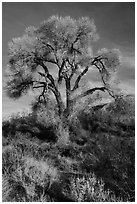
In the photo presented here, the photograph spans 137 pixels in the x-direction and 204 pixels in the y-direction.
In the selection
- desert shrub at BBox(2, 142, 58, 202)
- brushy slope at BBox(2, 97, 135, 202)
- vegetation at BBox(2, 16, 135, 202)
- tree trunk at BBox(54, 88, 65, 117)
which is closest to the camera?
brushy slope at BBox(2, 97, 135, 202)

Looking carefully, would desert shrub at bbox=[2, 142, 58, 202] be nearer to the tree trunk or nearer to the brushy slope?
the brushy slope

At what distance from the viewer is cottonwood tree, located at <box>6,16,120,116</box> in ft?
62.5

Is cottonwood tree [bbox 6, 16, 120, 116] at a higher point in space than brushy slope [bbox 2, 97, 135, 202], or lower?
higher

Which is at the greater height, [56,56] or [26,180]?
[56,56]

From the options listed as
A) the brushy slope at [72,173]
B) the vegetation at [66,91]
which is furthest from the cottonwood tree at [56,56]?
the brushy slope at [72,173]

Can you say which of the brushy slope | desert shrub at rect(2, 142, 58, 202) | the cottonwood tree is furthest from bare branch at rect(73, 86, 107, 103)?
desert shrub at rect(2, 142, 58, 202)

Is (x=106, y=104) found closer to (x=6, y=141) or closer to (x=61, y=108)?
(x=61, y=108)

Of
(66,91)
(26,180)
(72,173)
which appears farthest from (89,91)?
(26,180)

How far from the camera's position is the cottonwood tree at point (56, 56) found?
Result: 1905 centimetres

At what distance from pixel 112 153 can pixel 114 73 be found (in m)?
14.8

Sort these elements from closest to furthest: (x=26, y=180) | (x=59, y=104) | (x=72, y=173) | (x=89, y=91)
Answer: (x=26, y=180) → (x=72, y=173) → (x=59, y=104) → (x=89, y=91)

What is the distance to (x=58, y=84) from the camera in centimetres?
1891

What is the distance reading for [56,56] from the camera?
19422 mm

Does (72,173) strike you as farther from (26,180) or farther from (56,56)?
(56,56)
